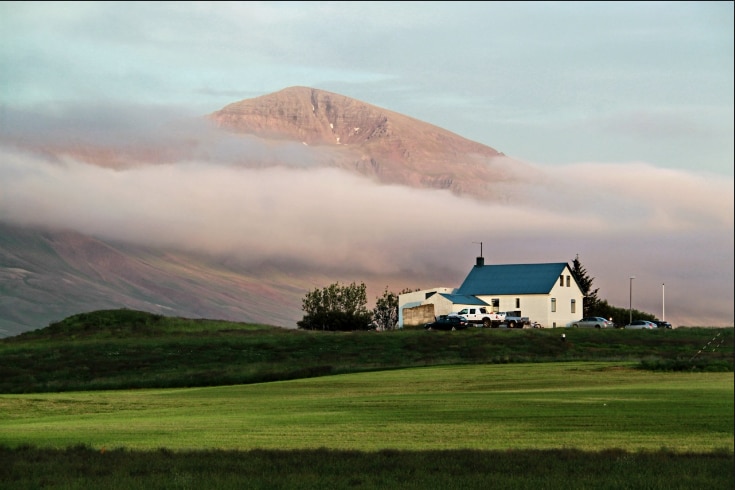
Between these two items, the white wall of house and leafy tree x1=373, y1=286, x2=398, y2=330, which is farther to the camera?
leafy tree x1=373, y1=286, x2=398, y2=330

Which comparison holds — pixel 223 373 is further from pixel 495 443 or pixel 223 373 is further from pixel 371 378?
pixel 495 443

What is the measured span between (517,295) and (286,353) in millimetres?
49571

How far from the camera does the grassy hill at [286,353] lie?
63.6m

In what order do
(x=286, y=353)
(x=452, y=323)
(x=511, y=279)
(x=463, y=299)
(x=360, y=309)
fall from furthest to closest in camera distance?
(x=360, y=309), (x=511, y=279), (x=463, y=299), (x=452, y=323), (x=286, y=353)

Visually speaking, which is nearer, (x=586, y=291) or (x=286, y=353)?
(x=286, y=353)

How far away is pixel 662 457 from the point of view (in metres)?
22.7

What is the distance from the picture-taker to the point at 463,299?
120938mm

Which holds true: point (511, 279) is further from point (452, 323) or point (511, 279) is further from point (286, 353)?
point (286, 353)

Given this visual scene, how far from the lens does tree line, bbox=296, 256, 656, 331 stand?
138m

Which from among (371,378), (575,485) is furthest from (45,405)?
(575,485)

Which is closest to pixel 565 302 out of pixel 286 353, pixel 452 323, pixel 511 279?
pixel 511 279

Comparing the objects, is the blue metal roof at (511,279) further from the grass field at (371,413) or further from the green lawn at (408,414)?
the green lawn at (408,414)

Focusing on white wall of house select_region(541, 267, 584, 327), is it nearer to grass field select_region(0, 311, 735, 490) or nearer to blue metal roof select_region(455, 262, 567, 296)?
blue metal roof select_region(455, 262, 567, 296)

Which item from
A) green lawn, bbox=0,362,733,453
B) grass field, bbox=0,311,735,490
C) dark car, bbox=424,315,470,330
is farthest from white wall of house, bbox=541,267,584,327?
green lawn, bbox=0,362,733,453
